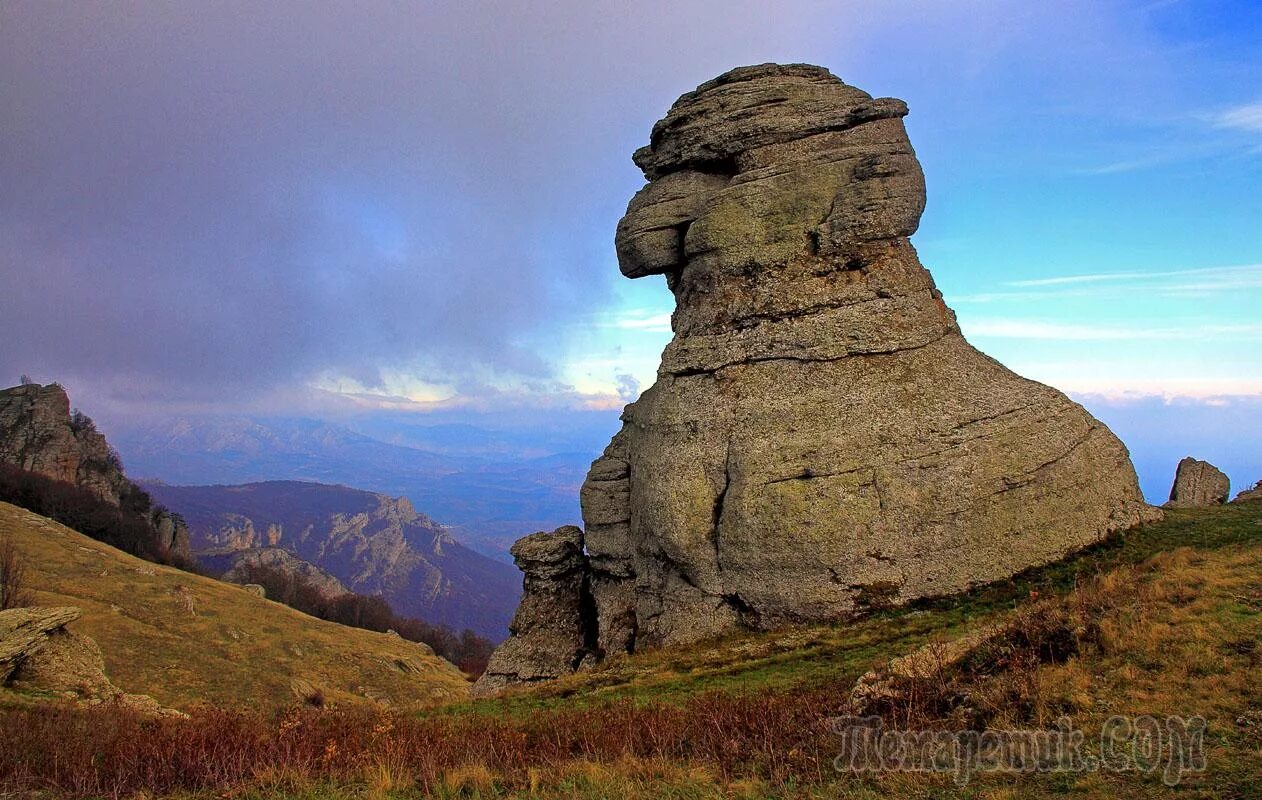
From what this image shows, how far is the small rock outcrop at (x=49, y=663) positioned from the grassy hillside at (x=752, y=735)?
639 cm

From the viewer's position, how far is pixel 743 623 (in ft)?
86.6

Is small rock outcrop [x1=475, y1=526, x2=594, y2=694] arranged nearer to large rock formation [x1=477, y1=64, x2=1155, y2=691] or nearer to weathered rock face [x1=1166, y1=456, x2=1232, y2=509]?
large rock formation [x1=477, y1=64, x2=1155, y2=691]

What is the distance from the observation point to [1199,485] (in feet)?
123

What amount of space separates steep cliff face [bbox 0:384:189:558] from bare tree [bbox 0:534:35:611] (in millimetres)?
64129

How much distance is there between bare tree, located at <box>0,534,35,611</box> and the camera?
5508cm

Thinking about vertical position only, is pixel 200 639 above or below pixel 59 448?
below

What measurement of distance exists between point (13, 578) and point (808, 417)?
69.3 metres

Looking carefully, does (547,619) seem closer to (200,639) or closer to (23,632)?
(23,632)

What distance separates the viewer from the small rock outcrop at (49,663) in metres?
22.7

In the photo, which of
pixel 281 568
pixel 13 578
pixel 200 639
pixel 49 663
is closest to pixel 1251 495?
pixel 49 663

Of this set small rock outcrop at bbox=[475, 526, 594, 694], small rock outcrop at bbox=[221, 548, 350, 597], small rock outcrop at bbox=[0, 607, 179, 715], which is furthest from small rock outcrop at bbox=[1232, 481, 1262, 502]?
small rock outcrop at bbox=[221, 548, 350, 597]

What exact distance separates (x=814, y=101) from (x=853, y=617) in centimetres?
2156

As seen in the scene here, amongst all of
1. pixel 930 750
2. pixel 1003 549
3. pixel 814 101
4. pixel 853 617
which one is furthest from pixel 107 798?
pixel 814 101

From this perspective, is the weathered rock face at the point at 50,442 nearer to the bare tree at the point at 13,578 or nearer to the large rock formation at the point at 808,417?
the bare tree at the point at 13,578
